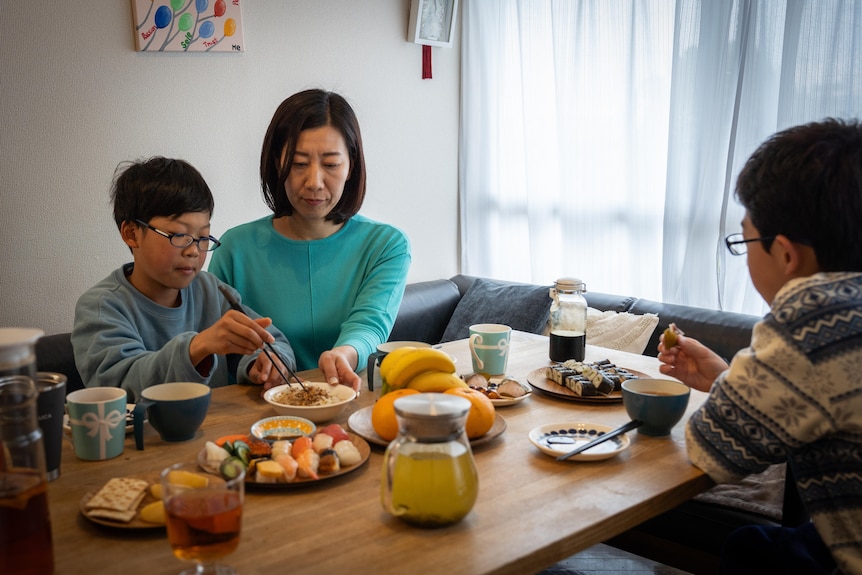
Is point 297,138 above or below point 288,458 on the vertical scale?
above

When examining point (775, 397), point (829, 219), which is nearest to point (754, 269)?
point (829, 219)

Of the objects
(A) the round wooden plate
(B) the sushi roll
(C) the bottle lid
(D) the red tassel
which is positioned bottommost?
(A) the round wooden plate

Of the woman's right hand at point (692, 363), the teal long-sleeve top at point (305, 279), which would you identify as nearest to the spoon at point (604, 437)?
the woman's right hand at point (692, 363)

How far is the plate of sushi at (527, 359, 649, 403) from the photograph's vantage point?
1.66 metres

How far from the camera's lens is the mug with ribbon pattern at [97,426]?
129 cm

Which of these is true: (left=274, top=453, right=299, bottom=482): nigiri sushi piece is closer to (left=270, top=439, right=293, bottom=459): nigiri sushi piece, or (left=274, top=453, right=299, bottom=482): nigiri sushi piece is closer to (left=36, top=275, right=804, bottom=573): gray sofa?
(left=270, top=439, right=293, bottom=459): nigiri sushi piece

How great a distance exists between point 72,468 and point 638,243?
2.71 m

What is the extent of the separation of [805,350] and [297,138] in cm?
132

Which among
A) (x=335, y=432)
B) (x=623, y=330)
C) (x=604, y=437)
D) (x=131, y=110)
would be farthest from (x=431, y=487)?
(x=131, y=110)

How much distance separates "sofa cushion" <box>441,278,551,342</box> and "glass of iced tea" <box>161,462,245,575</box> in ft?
7.99

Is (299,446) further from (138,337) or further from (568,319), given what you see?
(568,319)

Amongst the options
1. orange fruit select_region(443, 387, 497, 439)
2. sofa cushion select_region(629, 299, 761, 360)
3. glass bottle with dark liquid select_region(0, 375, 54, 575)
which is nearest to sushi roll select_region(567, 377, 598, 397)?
orange fruit select_region(443, 387, 497, 439)

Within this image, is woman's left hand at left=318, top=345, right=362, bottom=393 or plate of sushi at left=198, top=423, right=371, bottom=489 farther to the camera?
woman's left hand at left=318, top=345, right=362, bottom=393

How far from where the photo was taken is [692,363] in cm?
166
